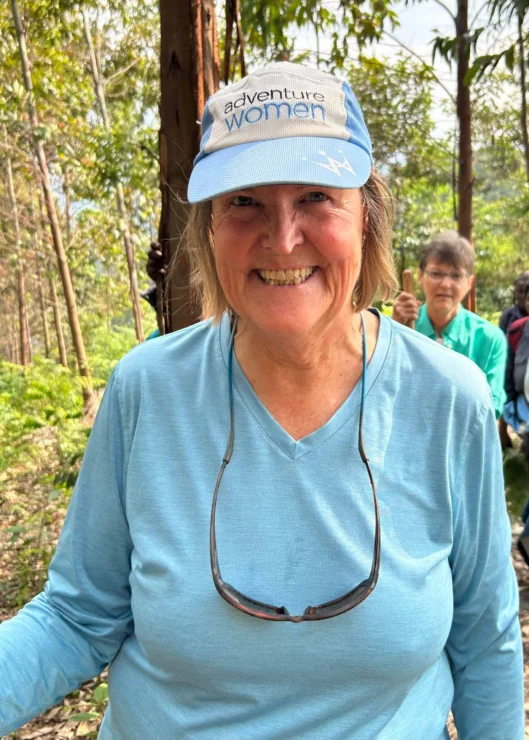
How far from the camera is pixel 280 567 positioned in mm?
1059

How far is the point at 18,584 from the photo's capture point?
417cm

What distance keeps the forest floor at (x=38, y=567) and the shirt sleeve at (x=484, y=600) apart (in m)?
1.67

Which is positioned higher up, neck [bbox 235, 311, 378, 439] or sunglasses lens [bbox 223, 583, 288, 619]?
neck [bbox 235, 311, 378, 439]

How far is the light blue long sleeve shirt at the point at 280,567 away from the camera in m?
1.04

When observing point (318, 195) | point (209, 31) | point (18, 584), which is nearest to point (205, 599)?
point (318, 195)

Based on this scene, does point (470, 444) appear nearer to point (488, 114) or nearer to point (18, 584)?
point (18, 584)

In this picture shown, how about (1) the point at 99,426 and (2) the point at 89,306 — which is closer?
(1) the point at 99,426

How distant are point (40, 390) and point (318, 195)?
9051 mm

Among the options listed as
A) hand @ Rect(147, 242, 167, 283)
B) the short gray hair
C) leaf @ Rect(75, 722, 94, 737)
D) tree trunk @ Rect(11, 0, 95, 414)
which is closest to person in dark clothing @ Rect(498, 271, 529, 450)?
the short gray hair

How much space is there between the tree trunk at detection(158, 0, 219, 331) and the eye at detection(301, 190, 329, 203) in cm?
122

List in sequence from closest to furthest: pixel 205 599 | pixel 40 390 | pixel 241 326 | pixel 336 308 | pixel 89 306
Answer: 1. pixel 205 599
2. pixel 336 308
3. pixel 241 326
4. pixel 40 390
5. pixel 89 306

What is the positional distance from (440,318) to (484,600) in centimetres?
297

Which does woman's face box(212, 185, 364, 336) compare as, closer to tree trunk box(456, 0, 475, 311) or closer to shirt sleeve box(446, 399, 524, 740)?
shirt sleeve box(446, 399, 524, 740)

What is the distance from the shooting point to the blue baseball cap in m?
1.02
